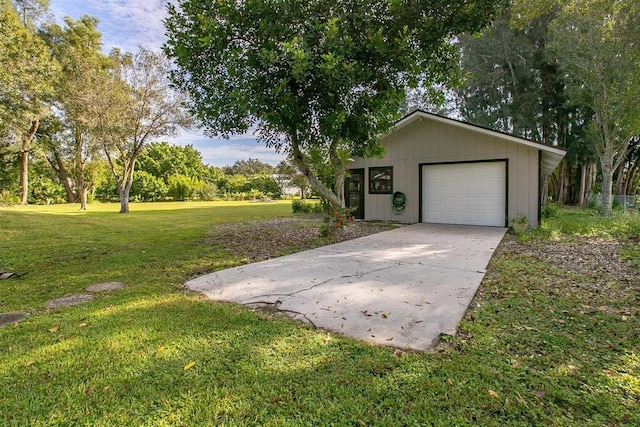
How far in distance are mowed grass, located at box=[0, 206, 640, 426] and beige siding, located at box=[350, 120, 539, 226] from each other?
5.75m

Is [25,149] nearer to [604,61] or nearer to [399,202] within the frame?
[399,202]

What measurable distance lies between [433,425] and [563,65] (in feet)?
52.4

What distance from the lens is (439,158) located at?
1038 centimetres

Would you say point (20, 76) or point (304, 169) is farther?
point (20, 76)

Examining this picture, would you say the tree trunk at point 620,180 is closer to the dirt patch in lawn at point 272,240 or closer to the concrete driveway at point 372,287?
the dirt patch in lawn at point 272,240

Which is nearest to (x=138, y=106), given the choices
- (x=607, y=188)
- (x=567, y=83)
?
(x=567, y=83)

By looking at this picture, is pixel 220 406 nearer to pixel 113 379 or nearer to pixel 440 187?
pixel 113 379

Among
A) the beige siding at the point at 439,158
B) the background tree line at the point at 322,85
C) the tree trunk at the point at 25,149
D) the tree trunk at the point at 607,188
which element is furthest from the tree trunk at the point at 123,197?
the tree trunk at the point at 607,188

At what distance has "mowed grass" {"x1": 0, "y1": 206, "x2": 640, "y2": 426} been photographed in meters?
1.83

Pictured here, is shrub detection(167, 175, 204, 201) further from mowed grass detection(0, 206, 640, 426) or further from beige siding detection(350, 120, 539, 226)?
mowed grass detection(0, 206, 640, 426)

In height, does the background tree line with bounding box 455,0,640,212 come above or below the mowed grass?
above

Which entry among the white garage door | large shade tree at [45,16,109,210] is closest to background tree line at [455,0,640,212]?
the white garage door

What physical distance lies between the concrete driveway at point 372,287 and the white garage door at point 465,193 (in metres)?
3.62

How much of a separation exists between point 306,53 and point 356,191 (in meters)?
7.55
